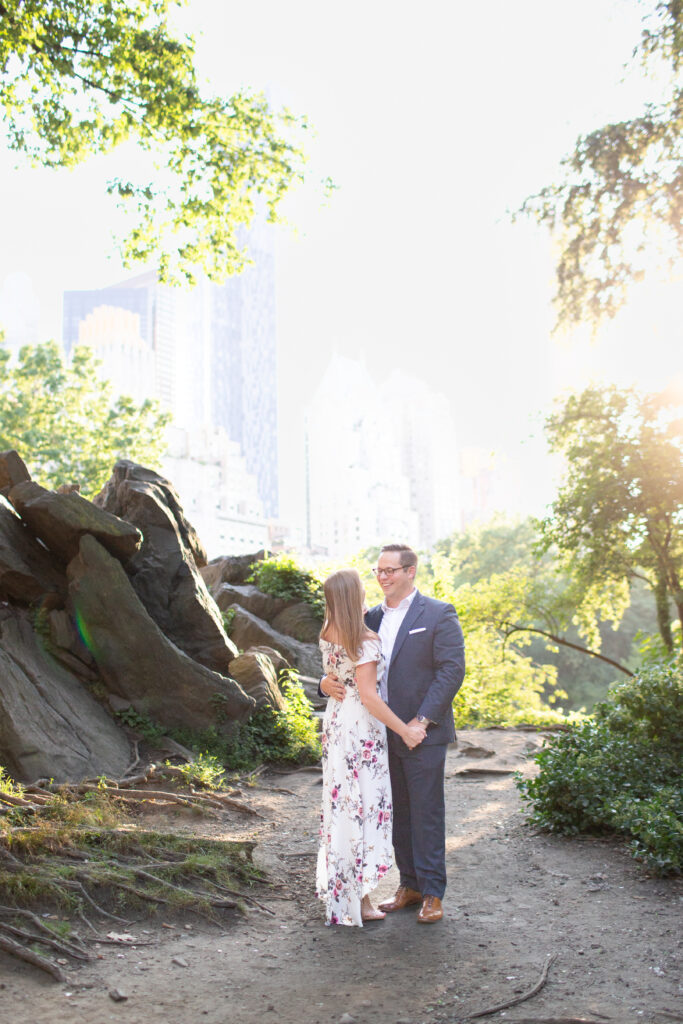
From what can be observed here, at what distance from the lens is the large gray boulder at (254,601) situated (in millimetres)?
15484

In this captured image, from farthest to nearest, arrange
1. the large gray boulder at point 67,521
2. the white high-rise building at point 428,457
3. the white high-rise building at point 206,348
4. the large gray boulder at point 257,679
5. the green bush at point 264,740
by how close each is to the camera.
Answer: the white high-rise building at point 206,348
the white high-rise building at point 428,457
the large gray boulder at point 257,679
the large gray boulder at point 67,521
the green bush at point 264,740

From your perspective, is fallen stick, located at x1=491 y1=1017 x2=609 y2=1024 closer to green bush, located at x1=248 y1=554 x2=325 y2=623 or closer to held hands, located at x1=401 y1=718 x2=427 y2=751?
held hands, located at x1=401 y1=718 x2=427 y2=751

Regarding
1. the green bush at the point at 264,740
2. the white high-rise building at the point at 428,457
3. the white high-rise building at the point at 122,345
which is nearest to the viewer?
the green bush at the point at 264,740

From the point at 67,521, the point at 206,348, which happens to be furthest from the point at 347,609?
the point at 206,348

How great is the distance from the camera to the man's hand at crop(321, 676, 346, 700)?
4.57m

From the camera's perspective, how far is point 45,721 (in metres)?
7.67

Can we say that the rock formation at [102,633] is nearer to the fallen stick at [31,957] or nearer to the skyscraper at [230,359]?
the fallen stick at [31,957]

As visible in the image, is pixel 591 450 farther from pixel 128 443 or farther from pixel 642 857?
pixel 128 443

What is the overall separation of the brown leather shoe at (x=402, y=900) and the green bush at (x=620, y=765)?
1.68 meters

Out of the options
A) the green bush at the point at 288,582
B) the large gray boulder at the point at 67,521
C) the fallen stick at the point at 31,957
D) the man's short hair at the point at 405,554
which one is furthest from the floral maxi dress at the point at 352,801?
the green bush at the point at 288,582

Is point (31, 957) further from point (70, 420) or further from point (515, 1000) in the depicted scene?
point (70, 420)

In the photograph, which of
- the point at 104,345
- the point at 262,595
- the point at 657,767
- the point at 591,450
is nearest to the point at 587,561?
the point at 591,450

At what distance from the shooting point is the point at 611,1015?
3.25 meters

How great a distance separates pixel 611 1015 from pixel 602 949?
32.8 inches
